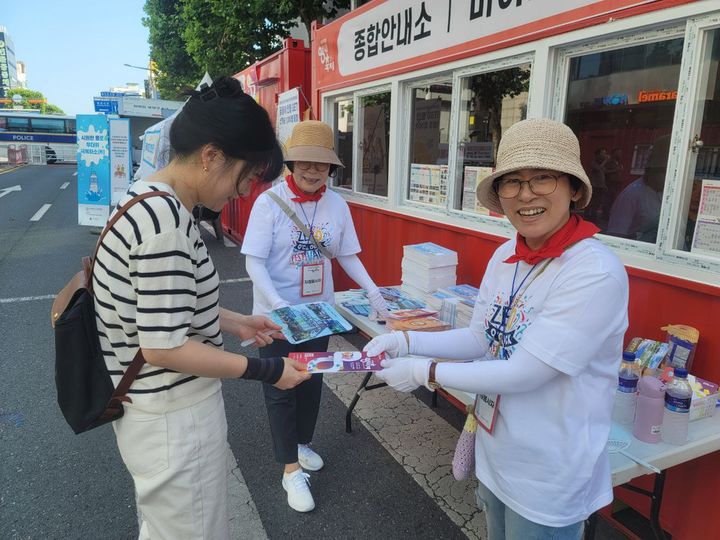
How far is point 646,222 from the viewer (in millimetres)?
2510

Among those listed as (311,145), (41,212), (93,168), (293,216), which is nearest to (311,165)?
(311,145)

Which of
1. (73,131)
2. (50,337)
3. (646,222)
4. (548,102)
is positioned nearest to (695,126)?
(646,222)

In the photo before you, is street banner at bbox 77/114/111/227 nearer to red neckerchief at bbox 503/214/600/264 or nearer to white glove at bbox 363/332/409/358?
white glove at bbox 363/332/409/358

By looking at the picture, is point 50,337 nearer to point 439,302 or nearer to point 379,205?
point 379,205

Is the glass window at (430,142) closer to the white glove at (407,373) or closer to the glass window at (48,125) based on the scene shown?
the white glove at (407,373)

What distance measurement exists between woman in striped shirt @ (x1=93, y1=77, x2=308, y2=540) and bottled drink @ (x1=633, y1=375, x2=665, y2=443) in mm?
1419

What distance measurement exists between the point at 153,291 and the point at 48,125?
3609cm

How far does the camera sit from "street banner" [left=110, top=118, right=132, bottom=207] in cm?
985

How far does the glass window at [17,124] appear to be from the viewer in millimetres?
29281

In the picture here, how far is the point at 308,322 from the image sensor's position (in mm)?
2344

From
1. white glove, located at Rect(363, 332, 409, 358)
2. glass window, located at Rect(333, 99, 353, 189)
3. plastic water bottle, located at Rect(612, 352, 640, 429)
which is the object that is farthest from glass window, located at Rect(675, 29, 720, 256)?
glass window, located at Rect(333, 99, 353, 189)

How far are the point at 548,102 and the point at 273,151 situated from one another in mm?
2019

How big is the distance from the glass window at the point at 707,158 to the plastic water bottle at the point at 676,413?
0.72m

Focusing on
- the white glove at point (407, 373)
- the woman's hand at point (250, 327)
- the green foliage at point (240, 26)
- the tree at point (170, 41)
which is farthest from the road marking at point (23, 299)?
the tree at point (170, 41)
